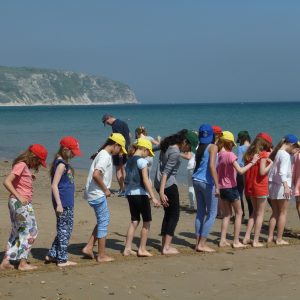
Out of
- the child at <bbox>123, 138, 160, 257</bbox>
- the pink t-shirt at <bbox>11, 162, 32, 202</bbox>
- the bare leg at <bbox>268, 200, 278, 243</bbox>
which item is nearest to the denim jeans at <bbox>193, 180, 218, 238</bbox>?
the child at <bbox>123, 138, 160, 257</bbox>

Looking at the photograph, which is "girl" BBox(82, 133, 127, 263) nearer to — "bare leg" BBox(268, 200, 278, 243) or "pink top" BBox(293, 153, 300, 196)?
"bare leg" BBox(268, 200, 278, 243)

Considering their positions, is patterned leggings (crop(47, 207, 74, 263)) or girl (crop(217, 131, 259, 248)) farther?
girl (crop(217, 131, 259, 248))

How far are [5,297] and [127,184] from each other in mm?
2339

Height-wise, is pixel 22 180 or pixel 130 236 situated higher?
pixel 22 180

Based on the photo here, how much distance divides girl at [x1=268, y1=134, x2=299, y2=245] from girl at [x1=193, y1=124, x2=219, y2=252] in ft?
3.37

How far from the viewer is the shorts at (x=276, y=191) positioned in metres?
8.93

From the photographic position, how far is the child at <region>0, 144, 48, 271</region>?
7.32m

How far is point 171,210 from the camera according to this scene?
8430 millimetres

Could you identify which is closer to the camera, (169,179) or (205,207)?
(169,179)

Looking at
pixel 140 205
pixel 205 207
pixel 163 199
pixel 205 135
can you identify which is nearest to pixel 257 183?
pixel 205 207

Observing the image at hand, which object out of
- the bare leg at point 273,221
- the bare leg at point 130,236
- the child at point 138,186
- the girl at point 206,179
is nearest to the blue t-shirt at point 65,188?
the child at point 138,186

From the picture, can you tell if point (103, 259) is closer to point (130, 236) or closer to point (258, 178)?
point (130, 236)

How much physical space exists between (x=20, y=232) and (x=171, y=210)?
2.05 m

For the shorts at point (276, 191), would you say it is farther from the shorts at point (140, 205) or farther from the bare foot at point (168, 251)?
the shorts at point (140, 205)
